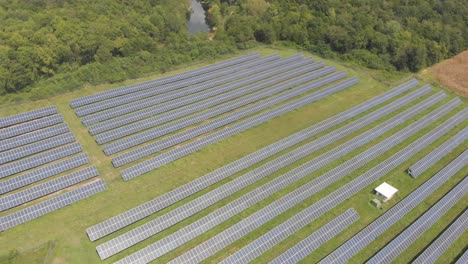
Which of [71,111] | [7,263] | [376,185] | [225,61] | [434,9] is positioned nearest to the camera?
[7,263]

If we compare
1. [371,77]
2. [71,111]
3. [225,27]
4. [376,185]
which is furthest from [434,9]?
[71,111]

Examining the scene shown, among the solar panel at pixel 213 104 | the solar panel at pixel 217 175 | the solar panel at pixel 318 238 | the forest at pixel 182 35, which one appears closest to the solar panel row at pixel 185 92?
the solar panel at pixel 213 104

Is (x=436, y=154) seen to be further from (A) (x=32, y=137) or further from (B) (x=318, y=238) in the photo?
(A) (x=32, y=137)

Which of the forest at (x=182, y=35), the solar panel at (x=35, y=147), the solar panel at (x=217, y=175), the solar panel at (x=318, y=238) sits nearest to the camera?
the solar panel at (x=318, y=238)

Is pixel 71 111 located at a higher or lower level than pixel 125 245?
higher

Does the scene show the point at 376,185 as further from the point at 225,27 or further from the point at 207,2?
the point at 207,2

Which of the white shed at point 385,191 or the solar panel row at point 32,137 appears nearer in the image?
the solar panel row at point 32,137

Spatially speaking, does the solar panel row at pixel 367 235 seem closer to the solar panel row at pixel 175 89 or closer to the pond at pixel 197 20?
the solar panel row at pixel 175 89

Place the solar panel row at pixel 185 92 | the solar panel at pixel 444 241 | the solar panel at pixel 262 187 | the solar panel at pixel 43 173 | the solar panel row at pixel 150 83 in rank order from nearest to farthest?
the solar panel at pixel 262 187
the solar panel at pixel 444 241
the solar panel at pixel 43 173
the solar panel row at pixel 185 92
the solar panel row at pixel 150 83
